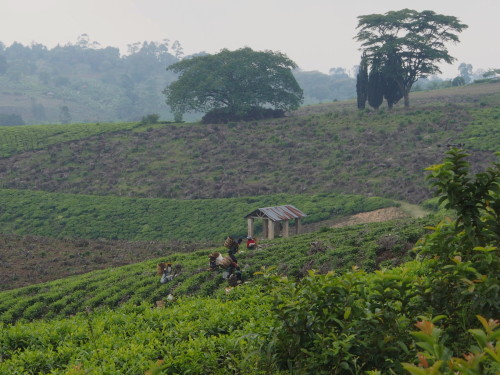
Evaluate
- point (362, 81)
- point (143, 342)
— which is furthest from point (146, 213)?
point (362, 81)

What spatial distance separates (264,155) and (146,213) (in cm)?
1823

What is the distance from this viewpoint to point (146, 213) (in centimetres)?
4825

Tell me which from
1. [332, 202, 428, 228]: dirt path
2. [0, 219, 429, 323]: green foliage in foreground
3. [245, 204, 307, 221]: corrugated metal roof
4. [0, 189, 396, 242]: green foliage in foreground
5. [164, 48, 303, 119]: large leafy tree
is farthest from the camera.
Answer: [164, 48, 303, 119]: large leafy tree

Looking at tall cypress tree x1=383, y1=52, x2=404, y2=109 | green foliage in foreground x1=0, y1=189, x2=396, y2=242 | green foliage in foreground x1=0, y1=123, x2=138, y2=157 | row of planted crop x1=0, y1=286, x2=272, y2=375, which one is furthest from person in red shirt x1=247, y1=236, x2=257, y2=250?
tall cypress tree x1=383, y1=52, x2=404, y2=109

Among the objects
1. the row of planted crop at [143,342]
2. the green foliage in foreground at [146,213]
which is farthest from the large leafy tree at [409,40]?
the row of planted crop at [143,342]

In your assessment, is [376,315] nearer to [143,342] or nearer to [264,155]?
[143,342]

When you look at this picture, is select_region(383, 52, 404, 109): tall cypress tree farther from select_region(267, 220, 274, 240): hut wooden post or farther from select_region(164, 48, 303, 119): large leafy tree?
select_region(267, 220, 274, 240): hut wooden post

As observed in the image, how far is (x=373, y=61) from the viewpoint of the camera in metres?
74.2

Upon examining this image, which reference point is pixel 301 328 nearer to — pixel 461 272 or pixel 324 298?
pixel 324 298

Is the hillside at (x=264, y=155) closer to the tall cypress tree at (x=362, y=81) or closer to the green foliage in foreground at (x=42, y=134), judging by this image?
the green foliage in foreground at (x=42, y=134)

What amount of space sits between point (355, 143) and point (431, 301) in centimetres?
5471

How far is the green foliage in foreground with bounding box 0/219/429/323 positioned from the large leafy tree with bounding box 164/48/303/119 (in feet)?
171

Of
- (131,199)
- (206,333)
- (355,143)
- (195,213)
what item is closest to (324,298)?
(206,333)

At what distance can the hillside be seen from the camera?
171 feet
